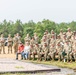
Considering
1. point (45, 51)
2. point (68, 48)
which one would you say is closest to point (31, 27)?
point (45, 51)

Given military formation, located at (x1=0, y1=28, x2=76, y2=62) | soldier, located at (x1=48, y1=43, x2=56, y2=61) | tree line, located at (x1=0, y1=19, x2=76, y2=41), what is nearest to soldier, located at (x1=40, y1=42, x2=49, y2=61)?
military formation, located at (x1=0, y1=28, x2=76, y2=62)

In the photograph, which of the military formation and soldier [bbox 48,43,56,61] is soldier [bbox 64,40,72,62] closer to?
the military formation

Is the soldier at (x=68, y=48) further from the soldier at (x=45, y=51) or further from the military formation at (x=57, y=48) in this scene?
the soldier at (x=45, y=51)

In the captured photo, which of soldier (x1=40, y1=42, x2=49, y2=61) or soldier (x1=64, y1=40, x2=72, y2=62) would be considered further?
soldier (x1=40, y1=42, x2=49, y2=61)

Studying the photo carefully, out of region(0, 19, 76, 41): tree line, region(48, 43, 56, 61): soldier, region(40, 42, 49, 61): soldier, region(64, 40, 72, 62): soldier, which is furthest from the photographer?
region(0, 19, 76, 41): tree line

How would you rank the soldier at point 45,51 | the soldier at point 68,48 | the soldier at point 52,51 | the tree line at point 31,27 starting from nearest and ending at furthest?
the soldier at point 68,48
the soldier at point 52,51
the soldier at point 45,51
the tree line at point 31,27

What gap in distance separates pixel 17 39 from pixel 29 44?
4962mm

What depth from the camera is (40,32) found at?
148ft

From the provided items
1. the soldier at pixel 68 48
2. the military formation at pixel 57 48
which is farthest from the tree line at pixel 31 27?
the soldier at pixel 68 48

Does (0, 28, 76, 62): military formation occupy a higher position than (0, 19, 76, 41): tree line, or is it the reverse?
(0, 19, 76, 41): tree line

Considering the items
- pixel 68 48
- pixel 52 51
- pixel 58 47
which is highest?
pixel 58 47

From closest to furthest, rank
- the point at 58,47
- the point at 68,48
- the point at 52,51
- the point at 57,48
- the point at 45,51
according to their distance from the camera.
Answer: the point at 68,48 → the point at 58,47 → the point at 57,48 → the point at 52,51 → the point at 45,51

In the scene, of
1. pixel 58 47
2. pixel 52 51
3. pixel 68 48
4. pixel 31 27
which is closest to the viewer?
pixel 68 48

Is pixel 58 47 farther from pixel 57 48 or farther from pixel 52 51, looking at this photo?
pixel 52 51
